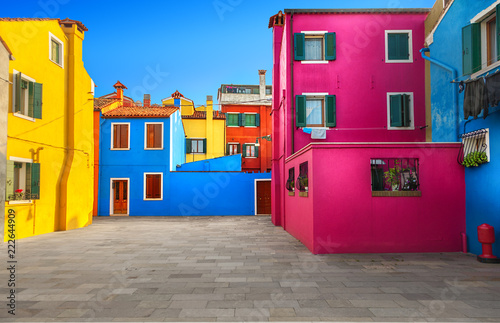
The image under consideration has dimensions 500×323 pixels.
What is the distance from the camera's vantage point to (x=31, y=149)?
488 inches

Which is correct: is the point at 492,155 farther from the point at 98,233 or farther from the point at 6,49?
the point at 6,49

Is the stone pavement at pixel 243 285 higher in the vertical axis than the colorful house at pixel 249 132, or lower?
lower

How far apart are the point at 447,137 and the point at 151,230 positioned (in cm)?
1046

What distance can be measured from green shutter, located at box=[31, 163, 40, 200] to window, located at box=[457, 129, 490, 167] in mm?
12695

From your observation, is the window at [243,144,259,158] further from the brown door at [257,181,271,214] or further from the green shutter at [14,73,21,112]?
the green shutter at [14,73,21,112]

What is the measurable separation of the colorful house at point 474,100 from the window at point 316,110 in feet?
12.9

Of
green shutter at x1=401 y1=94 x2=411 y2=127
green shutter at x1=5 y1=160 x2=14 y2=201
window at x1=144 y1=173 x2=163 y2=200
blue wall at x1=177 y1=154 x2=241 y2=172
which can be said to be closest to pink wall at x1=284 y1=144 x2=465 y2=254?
green shutter at x1=401 y1=94 x2=411 y2=127

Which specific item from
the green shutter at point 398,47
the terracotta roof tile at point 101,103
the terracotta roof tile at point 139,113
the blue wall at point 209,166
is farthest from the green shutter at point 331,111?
the terracotta roof tile at point 101,103

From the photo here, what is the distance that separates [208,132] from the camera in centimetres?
2881

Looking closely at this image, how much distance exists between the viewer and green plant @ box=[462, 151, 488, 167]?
8078mm

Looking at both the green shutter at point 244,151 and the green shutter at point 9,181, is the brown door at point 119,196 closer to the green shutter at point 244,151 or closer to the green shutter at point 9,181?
the green shutter at point 9,181

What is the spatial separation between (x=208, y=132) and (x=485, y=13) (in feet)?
73.0

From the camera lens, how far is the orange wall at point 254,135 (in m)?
29.9

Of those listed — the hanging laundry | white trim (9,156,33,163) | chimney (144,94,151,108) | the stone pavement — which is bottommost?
the stone pavement
